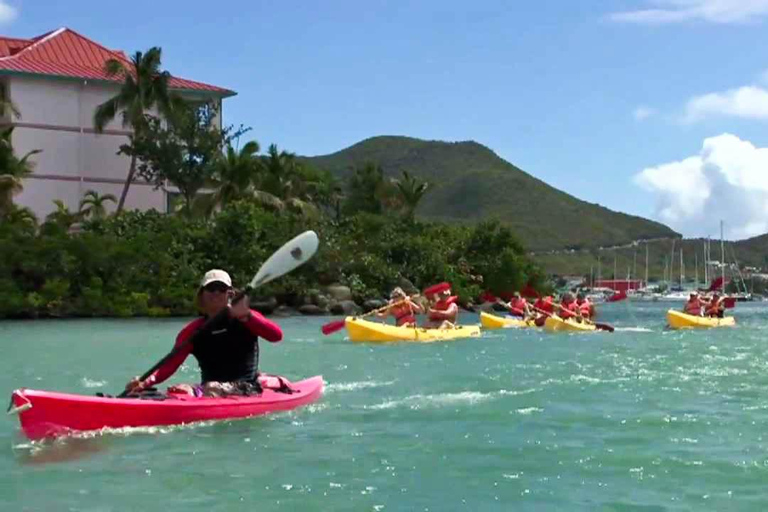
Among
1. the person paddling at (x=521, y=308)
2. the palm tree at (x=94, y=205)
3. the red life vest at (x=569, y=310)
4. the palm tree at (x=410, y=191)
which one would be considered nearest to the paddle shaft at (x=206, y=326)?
the red life vest at (x=569, y=310)

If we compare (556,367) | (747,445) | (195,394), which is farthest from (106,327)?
(747,445)

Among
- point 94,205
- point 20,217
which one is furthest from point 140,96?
point 20,217

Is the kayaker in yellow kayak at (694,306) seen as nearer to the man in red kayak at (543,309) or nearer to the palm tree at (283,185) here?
the man in red kayak at (543,309)

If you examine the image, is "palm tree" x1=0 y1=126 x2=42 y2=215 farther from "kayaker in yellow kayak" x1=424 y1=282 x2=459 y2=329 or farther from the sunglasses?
the sunglasses

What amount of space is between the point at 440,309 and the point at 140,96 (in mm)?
22261

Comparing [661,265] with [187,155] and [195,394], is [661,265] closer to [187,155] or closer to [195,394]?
[187,155]

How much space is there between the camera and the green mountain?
142125 millimetres

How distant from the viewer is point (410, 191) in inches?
2382

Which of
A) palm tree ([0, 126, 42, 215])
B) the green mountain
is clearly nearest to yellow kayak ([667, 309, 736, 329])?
palm tree ([0, 126, 42, 215])

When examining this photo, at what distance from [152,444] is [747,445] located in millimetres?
5205

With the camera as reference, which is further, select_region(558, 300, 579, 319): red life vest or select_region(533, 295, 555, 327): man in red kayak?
select_region(533, 295, 555, 327): man in red kayak

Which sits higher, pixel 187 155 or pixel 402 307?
pixel 187 155

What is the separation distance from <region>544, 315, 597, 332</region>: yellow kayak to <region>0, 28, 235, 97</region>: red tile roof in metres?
25.5

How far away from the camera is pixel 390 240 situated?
5247cm
